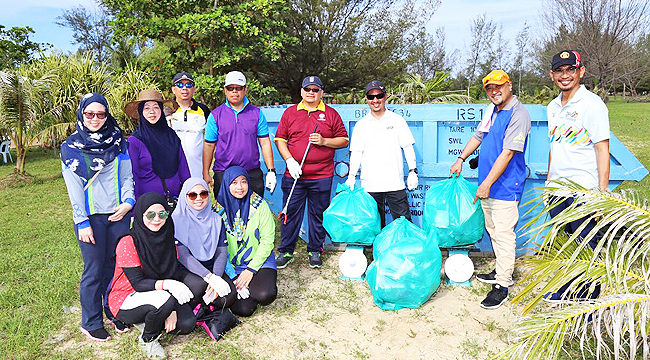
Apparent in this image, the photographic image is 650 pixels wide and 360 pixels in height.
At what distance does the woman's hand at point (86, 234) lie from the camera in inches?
111

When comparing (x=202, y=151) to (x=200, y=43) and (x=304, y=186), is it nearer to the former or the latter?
(x=304, y=186)

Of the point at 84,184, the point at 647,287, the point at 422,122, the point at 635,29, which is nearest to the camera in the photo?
the point at 647,287

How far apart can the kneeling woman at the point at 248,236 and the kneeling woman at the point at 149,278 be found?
1.71 ft

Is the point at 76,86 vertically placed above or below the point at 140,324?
above

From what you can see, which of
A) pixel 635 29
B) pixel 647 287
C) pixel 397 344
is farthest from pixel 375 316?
pixel 635 29

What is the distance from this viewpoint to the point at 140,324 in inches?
113

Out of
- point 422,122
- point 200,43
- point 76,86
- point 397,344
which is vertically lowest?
point 397,344

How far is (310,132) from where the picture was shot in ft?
12.9

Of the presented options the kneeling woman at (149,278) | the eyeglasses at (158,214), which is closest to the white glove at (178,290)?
the kneeling woman at (149,278)

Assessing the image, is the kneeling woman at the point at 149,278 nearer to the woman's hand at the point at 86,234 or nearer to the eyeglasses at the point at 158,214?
the eyeglasses at the point at 158,214

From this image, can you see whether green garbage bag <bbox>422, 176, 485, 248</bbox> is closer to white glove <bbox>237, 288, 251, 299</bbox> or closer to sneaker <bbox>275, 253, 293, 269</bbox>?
sneaker <bbox>275, 253, 293, 269</bbox>

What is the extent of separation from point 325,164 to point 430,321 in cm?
155

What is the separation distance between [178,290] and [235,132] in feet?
4.61

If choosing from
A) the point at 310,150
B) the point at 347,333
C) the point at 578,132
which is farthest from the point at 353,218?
the point at 578,132
